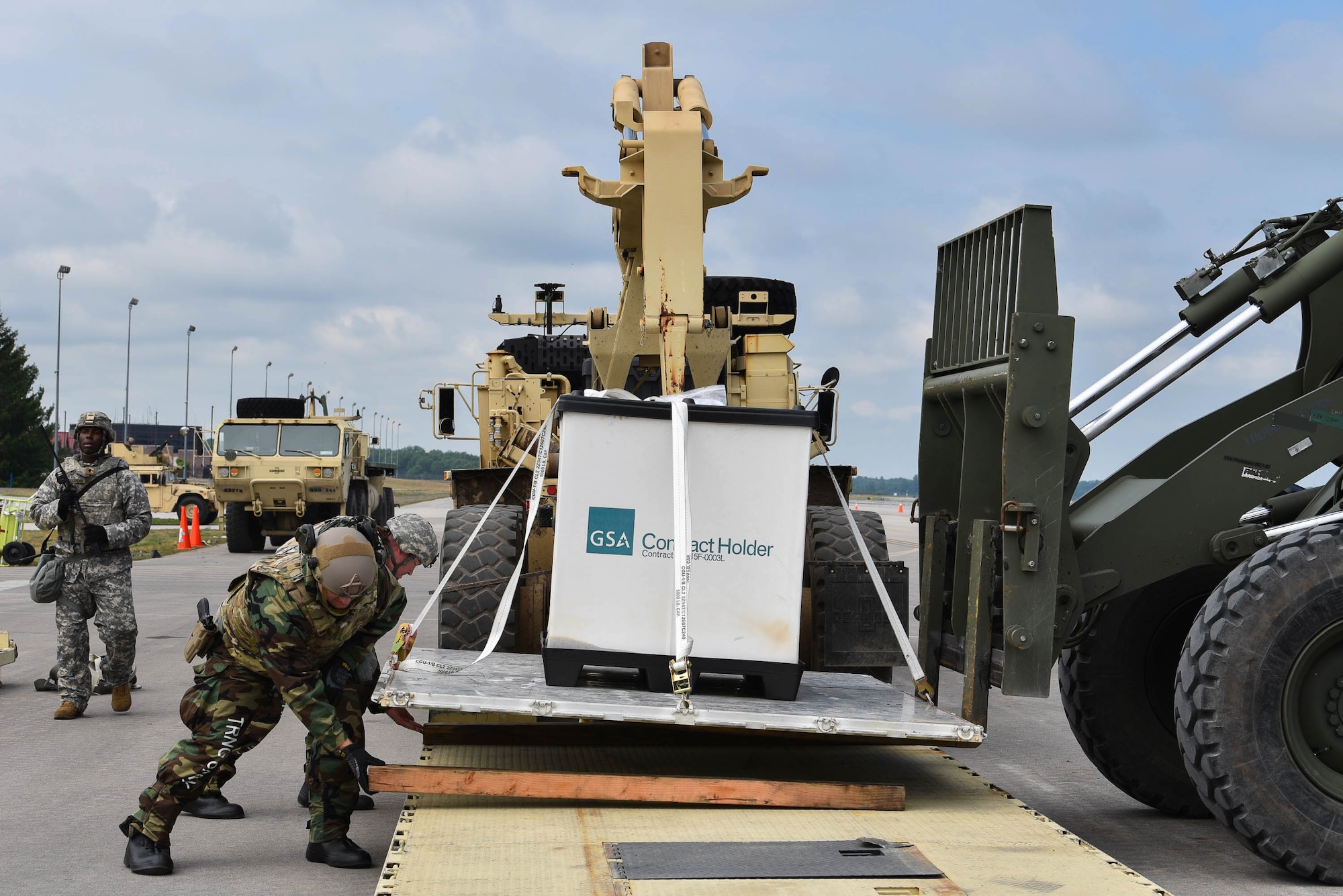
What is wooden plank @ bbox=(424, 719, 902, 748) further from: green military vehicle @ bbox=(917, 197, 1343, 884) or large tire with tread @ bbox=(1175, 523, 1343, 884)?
large tire with tread @ bbox=(1175, 523, 1343, 884)

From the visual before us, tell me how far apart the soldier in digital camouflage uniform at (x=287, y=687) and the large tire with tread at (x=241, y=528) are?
2184 centimetres

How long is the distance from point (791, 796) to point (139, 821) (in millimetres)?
2682

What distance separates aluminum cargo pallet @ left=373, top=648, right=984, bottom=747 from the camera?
502 cm

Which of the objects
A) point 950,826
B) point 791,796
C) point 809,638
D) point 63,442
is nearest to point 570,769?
point 791,796

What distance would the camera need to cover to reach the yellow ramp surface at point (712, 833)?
423 cm

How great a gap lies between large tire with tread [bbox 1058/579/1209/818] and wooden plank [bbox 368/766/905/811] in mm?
1879

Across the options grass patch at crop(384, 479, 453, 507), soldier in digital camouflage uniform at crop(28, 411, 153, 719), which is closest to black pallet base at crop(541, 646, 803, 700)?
soldier in digital camouflage uniform at crop(28, 411, 153, 719)

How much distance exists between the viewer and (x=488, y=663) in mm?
6340

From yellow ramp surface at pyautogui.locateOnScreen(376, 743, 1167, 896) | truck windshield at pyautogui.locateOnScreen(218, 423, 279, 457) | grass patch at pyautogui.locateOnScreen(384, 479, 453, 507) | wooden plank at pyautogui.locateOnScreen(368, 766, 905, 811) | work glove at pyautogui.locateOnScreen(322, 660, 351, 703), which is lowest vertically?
grass patch at pyautogui.locateOnScreen(384, 479, 453, 507)

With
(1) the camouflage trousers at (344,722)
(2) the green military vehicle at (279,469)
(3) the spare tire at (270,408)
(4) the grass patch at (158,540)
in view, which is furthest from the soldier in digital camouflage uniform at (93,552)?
(3) the spare tire at (270,408)

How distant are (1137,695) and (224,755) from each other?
4183 millimetres

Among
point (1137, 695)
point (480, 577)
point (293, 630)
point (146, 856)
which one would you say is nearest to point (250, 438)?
point (480, 577)

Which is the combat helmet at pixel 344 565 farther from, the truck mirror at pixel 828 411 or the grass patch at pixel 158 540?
the grass patch at pixel 158 540

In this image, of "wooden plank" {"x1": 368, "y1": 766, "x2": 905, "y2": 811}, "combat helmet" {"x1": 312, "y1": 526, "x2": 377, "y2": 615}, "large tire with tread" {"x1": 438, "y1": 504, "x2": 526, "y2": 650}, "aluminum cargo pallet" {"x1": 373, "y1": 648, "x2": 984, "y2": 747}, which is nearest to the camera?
"aluminum cargo pallet" {"x1": 373, "y1": 648, "x2": 984, "y2": 747}
